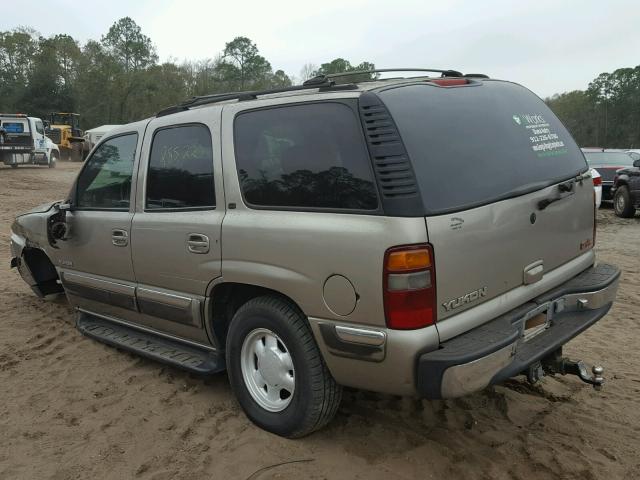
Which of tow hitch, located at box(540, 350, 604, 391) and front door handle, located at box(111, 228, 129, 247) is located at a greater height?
front door handle, located at box(111, 228, 129, 247)

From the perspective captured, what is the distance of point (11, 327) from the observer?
16.8ft

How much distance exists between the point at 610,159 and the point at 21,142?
23.7 m

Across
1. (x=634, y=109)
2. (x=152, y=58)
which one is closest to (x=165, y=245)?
(x=634, y=109)

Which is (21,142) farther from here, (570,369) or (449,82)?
(570,369)

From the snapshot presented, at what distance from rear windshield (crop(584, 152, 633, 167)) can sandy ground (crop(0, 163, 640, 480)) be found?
38.9 feet

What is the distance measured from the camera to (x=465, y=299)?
2.65 meters

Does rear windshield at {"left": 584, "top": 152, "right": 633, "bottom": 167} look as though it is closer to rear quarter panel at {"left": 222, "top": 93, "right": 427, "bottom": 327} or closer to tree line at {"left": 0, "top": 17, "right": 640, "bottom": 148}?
rear quarter panel at {"left": 222, "top": 93, "right": 427, "bottom": 327}

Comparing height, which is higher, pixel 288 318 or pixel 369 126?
pixel 369 126

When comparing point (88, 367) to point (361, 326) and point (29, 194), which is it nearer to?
point (361, 326)

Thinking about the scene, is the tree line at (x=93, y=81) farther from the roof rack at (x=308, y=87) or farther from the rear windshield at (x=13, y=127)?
the roof rack at (x=308, y=87)

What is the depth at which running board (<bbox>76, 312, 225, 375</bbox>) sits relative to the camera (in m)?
3.54

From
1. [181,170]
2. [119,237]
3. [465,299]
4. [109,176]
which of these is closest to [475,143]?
[465,299]

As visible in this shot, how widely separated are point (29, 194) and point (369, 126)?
1685cm

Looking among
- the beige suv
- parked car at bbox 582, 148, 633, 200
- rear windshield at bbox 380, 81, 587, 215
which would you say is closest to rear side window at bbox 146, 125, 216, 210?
the beige suv
